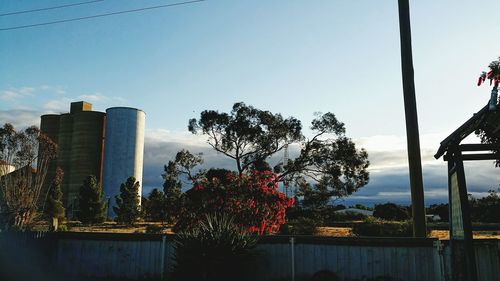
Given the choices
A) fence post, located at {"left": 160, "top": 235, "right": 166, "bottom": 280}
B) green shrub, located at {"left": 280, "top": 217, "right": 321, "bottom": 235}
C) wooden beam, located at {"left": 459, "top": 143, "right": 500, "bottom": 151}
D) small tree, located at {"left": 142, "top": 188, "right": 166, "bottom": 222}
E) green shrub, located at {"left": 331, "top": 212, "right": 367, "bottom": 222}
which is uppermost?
wooden beam, located at {"left": 459, "top": 143, "right": 500, "bottom": 151}

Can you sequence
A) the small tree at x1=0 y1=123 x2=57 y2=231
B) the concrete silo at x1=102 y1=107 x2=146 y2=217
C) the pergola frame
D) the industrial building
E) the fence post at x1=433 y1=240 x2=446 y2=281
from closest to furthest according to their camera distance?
the pergola frame
the fence post at x1=433 y1=240 x2=446 y2=281
the small tree at x1=0 y1=123 x2=57 y2=231
the concrete silo at x1=102 y1=107 x2=146 y2=217
the industrial building

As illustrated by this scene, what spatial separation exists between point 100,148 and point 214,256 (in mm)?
45629

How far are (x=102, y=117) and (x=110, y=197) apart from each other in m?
10.2

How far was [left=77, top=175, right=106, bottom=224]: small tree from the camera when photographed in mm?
37125

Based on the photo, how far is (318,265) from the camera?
11.3 m

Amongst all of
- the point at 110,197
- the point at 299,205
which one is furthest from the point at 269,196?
the point at 110,197

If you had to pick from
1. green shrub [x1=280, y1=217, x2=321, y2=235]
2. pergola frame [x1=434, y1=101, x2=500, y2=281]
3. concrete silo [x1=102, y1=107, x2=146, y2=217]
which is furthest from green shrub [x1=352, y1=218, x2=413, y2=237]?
concrete silo [x1=102, y1=107, x2=146, y2=217]

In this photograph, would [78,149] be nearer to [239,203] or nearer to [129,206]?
[129,206]

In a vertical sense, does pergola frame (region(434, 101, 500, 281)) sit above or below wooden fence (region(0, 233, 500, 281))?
above

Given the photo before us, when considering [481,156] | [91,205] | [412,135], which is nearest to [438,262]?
[412,135]

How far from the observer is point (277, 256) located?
38.1ft

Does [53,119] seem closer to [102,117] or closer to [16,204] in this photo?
[102,117]

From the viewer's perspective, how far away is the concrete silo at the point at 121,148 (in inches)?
1960

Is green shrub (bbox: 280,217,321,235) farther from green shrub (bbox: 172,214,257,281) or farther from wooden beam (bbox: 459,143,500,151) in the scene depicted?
wooden beam (bbox: 459,143,500,151)
